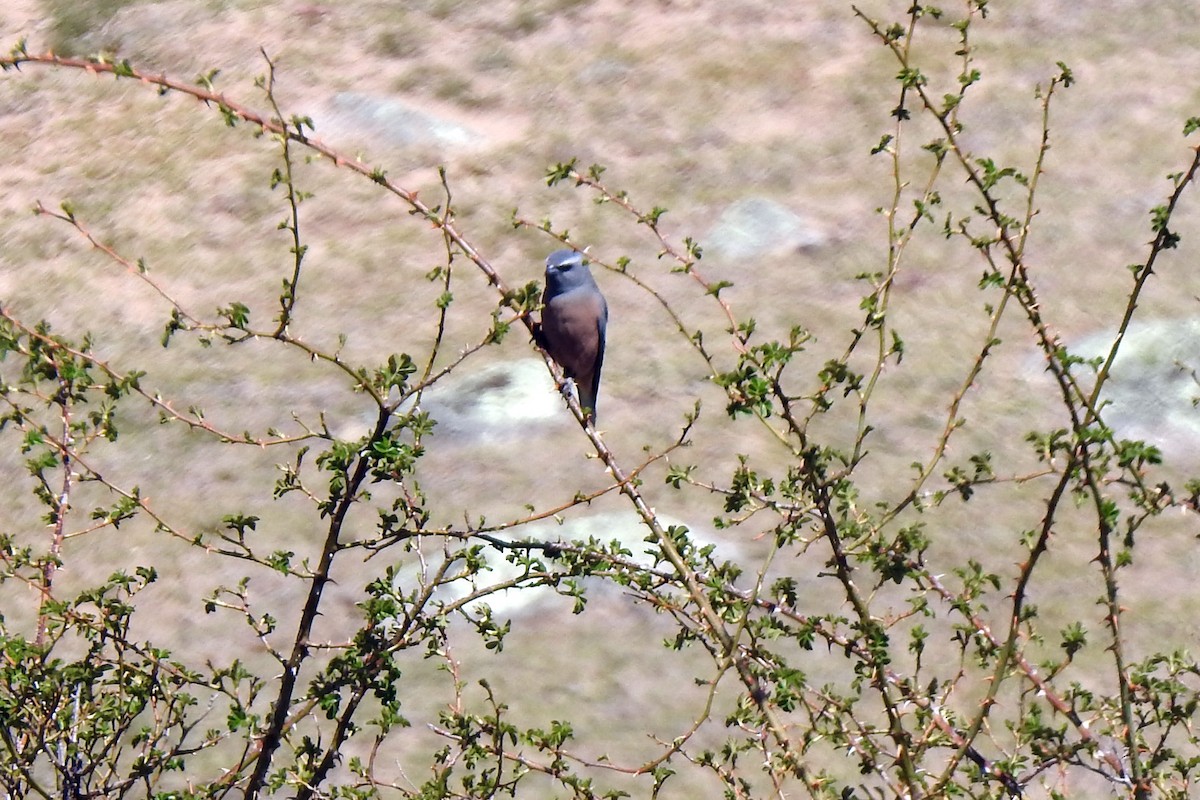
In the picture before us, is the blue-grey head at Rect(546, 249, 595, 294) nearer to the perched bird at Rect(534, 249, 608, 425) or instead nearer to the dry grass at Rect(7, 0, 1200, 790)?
the perched bird at Rect(534, 249, 608, 425)

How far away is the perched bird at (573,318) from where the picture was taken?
4.21 m

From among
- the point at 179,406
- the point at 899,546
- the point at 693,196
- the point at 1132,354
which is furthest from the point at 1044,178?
the point at 899,546

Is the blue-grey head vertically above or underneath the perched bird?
above

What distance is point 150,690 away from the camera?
2170 millimetres

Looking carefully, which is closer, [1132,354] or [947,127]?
[947,127]

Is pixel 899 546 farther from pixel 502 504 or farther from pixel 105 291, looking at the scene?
pixel 105 291

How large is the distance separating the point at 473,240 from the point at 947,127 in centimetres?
335

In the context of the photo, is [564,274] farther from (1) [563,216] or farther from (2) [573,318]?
Result: (1) [563,216]

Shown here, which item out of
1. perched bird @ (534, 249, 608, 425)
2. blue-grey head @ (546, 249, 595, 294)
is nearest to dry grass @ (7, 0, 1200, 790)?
perched bird @ (534, 249, 608, 425)

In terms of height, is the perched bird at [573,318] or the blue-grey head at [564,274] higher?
the blue-grey head at [564,274]

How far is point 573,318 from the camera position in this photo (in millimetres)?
4215

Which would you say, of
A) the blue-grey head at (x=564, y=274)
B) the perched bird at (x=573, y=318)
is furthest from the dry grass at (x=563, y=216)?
the blue-grey head at (x=564, y=274)

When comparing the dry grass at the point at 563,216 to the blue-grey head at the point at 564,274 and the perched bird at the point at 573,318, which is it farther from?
the blue-grey head at the point at 564,274

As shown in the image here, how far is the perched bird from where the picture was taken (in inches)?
166
